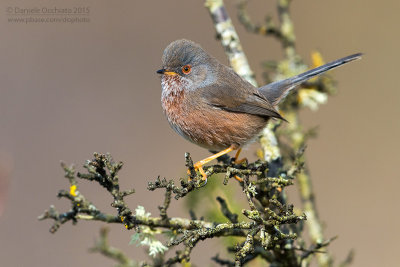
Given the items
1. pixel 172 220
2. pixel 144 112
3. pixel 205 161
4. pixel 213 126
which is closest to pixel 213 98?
pixel 213 126

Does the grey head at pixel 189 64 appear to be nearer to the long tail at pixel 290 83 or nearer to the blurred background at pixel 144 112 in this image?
the long tail at pixel 290 83

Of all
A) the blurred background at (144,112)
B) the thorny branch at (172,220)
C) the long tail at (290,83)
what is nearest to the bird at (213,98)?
the long tail at (290,83)

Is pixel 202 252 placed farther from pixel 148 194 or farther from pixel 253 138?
pixel 253 138

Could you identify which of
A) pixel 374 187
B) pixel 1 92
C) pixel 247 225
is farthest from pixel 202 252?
pixel 1 92

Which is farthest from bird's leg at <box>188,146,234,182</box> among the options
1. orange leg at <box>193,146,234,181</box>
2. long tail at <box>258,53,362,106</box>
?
long tail at <box>258,53,362,106</box>

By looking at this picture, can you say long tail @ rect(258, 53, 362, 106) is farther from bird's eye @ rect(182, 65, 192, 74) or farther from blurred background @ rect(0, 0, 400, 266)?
blurred background @ rect(0, 0, 400, 266)

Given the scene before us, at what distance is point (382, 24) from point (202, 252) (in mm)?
5317

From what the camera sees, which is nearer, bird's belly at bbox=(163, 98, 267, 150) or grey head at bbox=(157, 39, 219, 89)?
bird's belly at bbox=(163, 98, 267, 150)

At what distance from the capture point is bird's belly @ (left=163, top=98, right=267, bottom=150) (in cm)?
387

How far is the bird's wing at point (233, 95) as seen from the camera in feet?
13.3

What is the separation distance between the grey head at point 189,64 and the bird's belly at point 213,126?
0.29m

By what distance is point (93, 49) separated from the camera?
802cm

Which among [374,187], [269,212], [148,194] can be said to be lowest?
[269,212]

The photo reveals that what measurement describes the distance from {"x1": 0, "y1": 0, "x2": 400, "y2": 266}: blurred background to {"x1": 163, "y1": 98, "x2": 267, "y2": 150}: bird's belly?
7.52 feet
